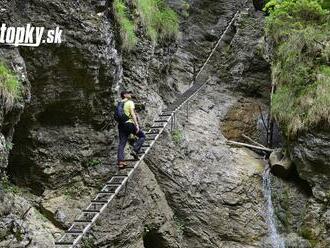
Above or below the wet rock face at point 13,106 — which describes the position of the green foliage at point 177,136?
below

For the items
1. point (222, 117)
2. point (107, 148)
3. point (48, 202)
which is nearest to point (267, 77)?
point (222, 117)

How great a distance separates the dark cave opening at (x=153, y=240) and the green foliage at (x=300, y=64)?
466 cm

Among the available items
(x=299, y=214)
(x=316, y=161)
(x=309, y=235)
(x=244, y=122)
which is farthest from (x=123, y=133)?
(x=244, y=122)

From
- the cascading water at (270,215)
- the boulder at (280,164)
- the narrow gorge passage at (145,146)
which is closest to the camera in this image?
the narrow gorge passage at (145,146)

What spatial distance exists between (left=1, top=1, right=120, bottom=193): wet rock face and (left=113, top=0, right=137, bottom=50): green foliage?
59cm

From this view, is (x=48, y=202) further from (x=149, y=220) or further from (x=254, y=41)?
(x=254, y=41)

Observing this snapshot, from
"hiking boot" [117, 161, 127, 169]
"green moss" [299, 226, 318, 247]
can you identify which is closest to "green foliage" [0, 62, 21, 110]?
"hiking boot" [117, 161, 127, 169]

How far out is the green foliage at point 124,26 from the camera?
13.0 metres

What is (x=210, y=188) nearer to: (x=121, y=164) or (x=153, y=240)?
(x=153, y=240)

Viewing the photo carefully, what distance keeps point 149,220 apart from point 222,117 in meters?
5.96

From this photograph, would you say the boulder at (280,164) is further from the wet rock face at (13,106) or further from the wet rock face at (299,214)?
the wet rock face at (13,106)

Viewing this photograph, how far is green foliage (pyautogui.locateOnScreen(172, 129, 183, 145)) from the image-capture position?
14.5m

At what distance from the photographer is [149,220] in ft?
40.9

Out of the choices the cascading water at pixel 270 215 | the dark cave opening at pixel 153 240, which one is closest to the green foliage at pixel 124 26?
the dark cave opening at pixel 153 240
